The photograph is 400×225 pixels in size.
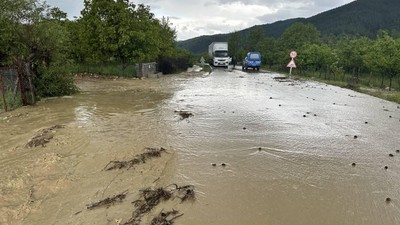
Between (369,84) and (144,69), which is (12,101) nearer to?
(144,69)

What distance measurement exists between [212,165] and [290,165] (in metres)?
1.58

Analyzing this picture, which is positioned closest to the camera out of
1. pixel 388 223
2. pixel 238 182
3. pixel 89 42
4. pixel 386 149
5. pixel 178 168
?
pixel 388 223

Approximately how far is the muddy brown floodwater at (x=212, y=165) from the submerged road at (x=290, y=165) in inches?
1.0

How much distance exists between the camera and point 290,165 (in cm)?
636

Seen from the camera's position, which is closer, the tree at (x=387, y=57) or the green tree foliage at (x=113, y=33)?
the tree at (x=387, y=57)

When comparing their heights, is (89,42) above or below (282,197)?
above

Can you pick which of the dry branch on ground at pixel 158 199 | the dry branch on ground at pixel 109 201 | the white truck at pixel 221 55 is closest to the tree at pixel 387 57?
the dry branch on ground at pixel 158 199

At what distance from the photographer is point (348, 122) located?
10391 mm

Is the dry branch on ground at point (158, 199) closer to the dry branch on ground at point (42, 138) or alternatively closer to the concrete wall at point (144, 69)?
the dry branch on ground at point (42, 138)

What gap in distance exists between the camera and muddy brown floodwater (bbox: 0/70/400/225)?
4.54m

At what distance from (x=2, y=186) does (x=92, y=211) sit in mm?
1875

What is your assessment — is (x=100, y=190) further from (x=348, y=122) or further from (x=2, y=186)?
(x=348, y=122)

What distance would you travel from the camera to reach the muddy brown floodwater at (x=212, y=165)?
4535mm

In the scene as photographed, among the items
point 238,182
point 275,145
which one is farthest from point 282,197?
point 275,145
